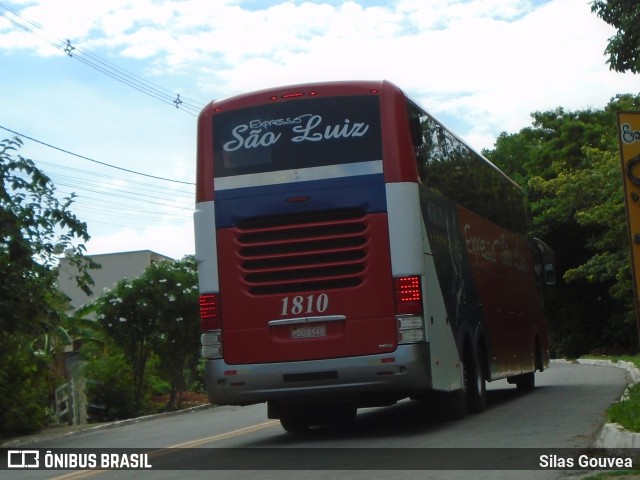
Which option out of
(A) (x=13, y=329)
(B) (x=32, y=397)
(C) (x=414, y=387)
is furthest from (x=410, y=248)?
(B) (x=32, y=397)

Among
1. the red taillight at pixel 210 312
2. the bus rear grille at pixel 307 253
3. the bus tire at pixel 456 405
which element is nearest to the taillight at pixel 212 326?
the red taillight at pixel 210 312

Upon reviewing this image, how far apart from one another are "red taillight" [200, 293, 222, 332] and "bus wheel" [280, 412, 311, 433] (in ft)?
7.35

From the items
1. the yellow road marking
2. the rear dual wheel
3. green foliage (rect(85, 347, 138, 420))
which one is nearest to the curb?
the yellow road marking

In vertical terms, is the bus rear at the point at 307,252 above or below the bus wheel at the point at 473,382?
above

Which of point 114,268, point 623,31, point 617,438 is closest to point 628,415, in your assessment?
point 617,438

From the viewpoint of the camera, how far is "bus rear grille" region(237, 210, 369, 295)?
13031mm

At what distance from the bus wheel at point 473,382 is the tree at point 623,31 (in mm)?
7218

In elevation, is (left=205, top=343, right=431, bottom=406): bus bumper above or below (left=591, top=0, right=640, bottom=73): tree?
below

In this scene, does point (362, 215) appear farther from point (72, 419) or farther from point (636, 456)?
point (72, 419)

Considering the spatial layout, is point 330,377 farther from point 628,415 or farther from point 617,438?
point 617,438

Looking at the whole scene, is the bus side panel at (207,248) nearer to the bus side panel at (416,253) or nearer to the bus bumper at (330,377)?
the bus bumper at (330,377)

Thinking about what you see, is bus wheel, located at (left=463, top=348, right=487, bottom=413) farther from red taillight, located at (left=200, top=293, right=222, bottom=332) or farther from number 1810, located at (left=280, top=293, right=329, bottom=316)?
red taillight, located at (left=200, top=293, right=222, bottom=332)

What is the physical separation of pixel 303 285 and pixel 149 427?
8.21 m

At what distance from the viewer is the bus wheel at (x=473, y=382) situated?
15.7 meters
